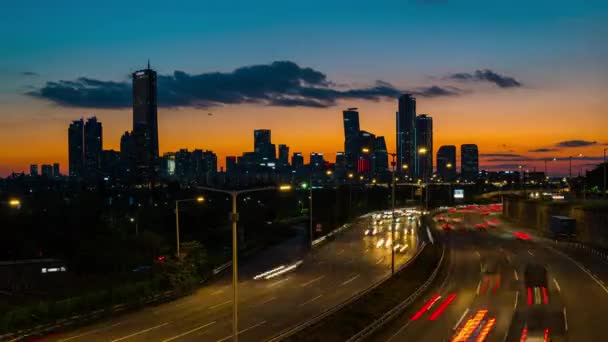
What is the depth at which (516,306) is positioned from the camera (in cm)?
3572

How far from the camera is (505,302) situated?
1458 inches

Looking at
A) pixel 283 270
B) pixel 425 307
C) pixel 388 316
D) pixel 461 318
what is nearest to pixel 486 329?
pixel 461 318

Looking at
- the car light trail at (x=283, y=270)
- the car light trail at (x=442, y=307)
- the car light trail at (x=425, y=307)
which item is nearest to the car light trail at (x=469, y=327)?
the car light trail at (x=442, y=307)

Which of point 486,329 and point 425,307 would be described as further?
point 425,307

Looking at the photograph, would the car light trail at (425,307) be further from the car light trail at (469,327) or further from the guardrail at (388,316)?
the car light trail at (469,327)

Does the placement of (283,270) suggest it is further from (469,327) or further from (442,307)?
(469,327)

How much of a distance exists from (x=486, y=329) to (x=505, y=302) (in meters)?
7.73

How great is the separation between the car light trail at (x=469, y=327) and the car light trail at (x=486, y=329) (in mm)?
469

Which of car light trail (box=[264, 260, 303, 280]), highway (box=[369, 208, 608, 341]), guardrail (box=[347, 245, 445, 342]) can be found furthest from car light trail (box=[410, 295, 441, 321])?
car light trail (box=[264, 260, 303, 280])

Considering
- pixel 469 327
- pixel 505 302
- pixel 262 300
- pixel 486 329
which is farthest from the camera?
pixel 262 300

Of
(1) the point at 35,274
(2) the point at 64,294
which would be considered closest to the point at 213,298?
(2) the point at 64,294

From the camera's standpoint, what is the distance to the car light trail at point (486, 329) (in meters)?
28.3

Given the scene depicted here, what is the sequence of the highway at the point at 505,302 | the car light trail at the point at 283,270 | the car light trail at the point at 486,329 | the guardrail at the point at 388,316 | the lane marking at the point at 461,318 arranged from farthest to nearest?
the car light trail at the point at 283,270
the lane marking at the point at 461,318
the highway at the point at 505,302
the guardrail at the point at 388,316
the car light trail at the point at 486,329

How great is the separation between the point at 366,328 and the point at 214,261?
29.1m
